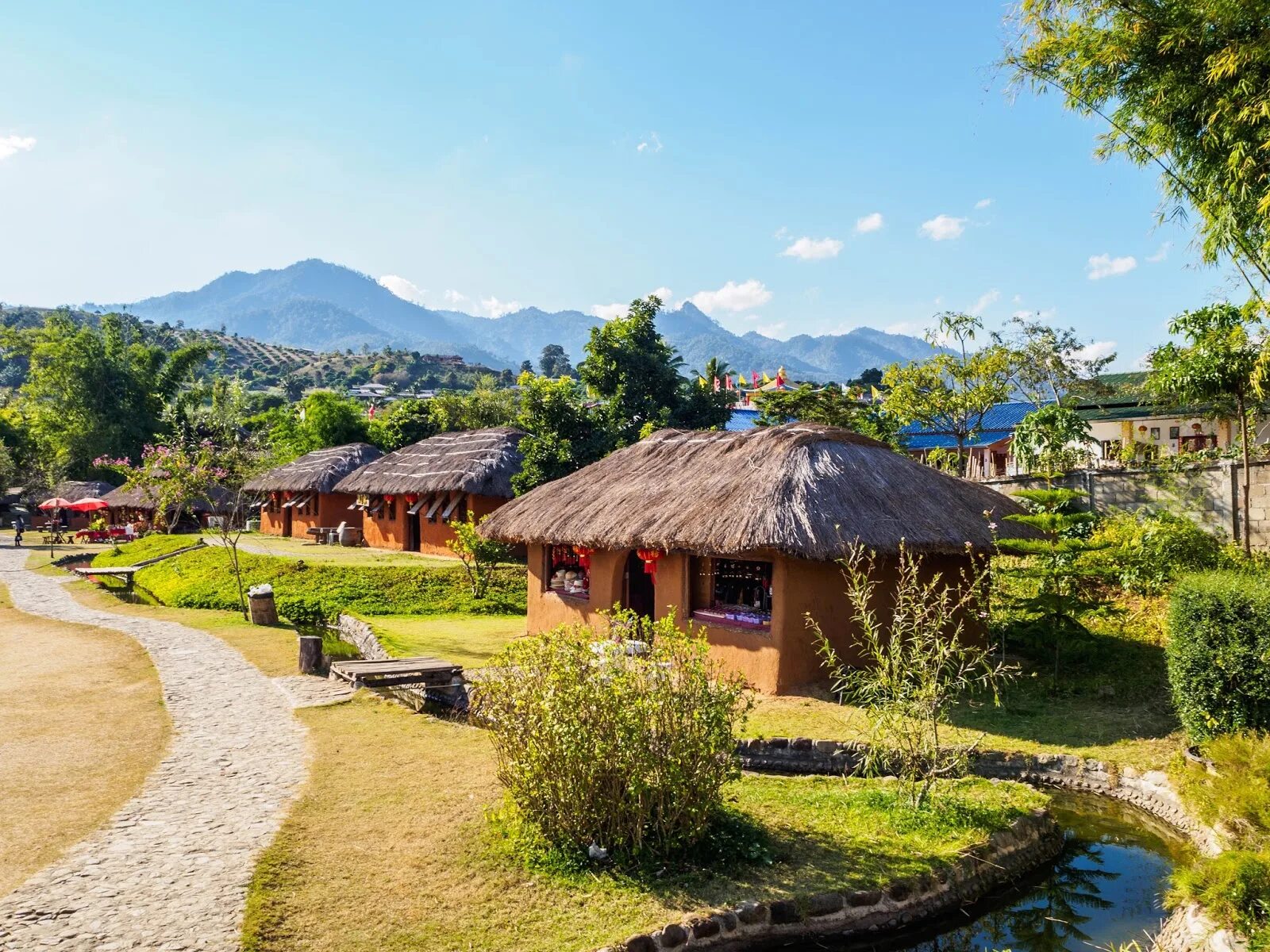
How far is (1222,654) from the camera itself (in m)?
8.55

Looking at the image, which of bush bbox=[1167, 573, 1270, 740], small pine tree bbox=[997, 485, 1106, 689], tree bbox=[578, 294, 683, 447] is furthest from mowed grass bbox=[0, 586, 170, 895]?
tree bbox=[578, 294, 683, 447]

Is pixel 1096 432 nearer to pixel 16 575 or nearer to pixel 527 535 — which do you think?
pixel 527 535

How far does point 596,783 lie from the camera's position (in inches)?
246

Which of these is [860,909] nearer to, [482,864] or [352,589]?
[482,864]

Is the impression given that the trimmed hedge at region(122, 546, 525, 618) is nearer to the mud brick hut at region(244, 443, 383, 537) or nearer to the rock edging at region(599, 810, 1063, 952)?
the mud brick hut at region(244, 443, 383, 537)

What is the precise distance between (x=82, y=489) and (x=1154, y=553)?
44.9m

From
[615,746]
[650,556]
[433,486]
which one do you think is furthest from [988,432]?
[615,746]

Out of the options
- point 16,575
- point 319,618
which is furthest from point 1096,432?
point 16,575

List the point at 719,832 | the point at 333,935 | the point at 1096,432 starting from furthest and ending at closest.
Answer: the point at 1096,432 < the point at 719,832 < the point at 333,935

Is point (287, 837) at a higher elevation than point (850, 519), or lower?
lower

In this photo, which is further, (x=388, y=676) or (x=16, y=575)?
(x=16, y=575)

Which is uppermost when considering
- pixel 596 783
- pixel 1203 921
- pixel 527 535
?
pixel 527 535

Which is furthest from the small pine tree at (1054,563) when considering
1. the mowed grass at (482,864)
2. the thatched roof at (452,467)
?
the thatched roof at (452,467)

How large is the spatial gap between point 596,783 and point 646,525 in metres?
6.73
